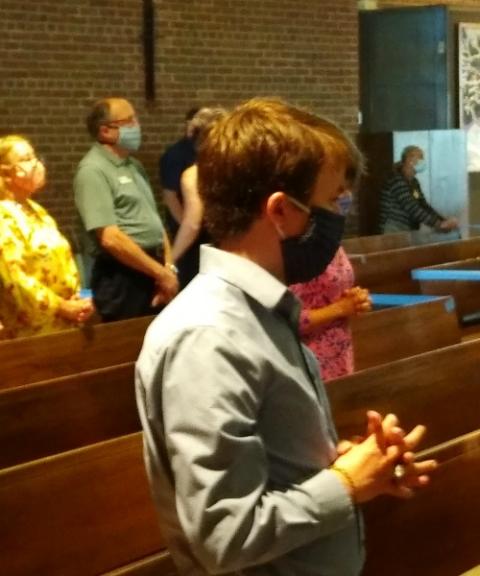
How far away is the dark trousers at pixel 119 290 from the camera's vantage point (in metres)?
4.48

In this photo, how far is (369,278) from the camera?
6.09 metres

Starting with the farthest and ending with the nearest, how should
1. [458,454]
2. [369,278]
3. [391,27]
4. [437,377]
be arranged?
[391,27]
[369,278]
[437,377]
[458,454]

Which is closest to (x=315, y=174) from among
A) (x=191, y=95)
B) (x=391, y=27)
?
(x=191, y=95)

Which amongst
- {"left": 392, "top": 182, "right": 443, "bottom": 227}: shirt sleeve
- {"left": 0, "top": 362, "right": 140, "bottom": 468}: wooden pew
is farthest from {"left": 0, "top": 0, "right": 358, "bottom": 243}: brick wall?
{"left": 0, "top": 362, "right": 140, "bottom": 468}: wooden pew

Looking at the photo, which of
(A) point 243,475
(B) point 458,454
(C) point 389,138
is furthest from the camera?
(C) point 389,138

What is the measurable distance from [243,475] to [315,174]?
0.41m

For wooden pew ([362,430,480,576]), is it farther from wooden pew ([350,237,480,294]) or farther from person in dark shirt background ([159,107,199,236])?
person in dark shirt background ([159,107,199,236])

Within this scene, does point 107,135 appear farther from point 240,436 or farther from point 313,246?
point 240,436

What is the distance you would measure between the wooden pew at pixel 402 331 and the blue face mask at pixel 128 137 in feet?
3.99

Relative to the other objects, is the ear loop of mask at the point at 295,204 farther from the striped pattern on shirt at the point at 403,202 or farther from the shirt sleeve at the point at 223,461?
the striped pattern on shirt at the point at 403,202

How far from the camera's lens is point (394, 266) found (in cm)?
628

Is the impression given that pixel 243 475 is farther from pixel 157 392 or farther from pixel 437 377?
pixel 437 377

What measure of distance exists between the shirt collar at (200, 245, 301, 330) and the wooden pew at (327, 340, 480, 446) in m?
1.51

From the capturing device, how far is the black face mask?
1525mm
